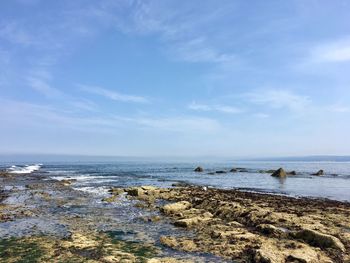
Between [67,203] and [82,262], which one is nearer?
[82,262]

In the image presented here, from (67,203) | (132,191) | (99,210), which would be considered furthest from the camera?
(132,191)

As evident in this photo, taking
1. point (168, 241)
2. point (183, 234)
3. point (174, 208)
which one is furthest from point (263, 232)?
point (174, 208)

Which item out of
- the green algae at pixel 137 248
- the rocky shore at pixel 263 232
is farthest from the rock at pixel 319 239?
the green algae at pixel 137 248

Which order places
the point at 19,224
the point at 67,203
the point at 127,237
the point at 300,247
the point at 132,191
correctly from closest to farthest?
the point at 300,247, the point at 127,237, the point at 19,224, the point at 67,203, the point at 132,191

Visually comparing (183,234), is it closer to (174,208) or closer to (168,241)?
(168,241)

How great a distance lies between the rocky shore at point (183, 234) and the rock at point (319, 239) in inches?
1.0

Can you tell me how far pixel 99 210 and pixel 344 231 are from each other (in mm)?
17422

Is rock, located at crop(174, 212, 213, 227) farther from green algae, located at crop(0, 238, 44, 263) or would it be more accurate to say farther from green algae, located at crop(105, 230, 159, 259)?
green algae, located at crop(0, 238, 44, 263)

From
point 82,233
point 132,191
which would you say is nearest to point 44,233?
point 82,233

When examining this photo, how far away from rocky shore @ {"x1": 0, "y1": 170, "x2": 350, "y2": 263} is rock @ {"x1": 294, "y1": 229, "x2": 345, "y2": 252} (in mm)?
25

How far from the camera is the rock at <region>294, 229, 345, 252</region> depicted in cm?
1627

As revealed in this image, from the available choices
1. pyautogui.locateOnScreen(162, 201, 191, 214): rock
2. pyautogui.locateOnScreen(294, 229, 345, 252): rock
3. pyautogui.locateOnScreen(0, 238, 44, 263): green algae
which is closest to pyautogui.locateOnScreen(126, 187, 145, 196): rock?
pyautogui.locateOnScreen(162, 201, 191, 214): rock

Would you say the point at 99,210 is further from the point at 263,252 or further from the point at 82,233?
the point at 263,252

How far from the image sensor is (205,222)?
886 inches
